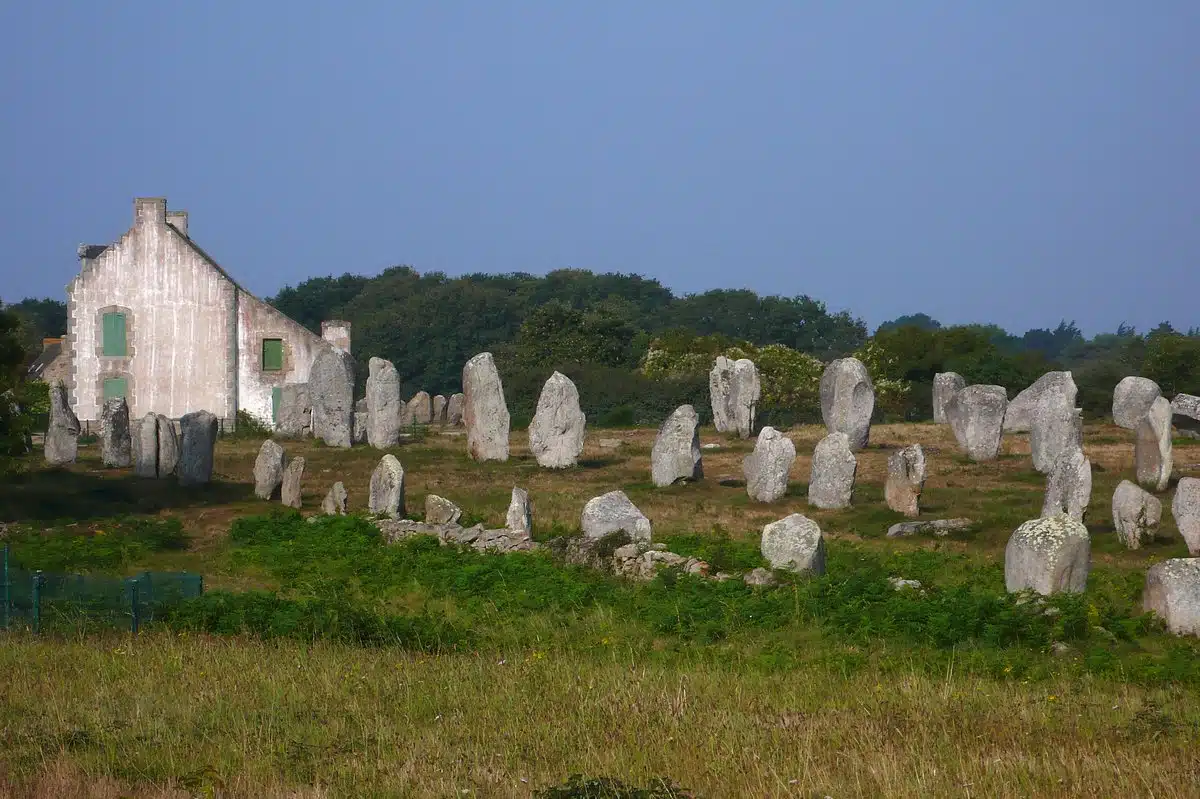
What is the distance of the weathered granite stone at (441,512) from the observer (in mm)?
24984

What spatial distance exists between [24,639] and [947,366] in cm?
5005

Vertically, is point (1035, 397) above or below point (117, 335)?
below

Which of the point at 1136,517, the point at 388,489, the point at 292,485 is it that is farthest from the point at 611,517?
the point at 292,485

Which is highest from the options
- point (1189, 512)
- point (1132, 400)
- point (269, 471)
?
point (1132, 400)

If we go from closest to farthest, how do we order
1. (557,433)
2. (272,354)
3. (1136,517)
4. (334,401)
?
(1136,517) < (557,433) < (334,401) < (272,354)

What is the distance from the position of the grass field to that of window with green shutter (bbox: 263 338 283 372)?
82.8 ft

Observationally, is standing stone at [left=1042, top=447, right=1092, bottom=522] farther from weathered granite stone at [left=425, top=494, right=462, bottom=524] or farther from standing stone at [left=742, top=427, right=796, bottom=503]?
weathered granite stone at [left=425, top=494, right=462, bottom=524]

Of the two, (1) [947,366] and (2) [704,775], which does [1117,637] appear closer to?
(2) [704,775]

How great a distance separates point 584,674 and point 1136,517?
1261 centimetres

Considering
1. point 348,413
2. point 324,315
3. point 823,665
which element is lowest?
point 823,665

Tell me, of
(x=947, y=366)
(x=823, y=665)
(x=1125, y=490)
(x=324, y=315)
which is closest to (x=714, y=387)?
(x=947, y=366)

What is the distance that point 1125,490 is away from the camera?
23.8 meters

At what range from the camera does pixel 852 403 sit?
39.1m

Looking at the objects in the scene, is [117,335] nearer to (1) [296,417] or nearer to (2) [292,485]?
(1) [296,417]
